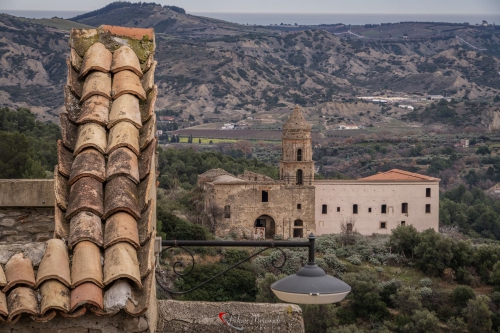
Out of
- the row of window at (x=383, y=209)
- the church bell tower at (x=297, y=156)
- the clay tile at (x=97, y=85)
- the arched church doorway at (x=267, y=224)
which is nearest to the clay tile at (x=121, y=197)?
the clay tile at (x=97, y=85)

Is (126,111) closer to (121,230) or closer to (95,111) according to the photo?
(95,111)

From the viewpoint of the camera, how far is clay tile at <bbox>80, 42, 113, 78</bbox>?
5039 millimetres

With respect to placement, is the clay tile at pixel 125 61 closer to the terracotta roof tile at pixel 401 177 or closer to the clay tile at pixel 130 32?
the clay tile at pixel 130 32

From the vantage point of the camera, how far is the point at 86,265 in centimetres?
394

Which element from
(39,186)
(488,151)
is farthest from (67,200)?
(488,151)

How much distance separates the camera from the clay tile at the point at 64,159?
14.5ft

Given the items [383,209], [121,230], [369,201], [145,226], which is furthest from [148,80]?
[383,209]

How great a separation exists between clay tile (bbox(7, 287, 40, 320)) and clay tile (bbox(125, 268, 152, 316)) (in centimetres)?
35

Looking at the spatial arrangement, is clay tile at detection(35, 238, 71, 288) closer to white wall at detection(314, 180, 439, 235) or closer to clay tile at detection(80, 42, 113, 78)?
clay tile at detection(80, 42, 113, 78)

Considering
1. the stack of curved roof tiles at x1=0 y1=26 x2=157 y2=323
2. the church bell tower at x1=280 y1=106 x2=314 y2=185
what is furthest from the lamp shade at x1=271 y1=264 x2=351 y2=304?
the church bell tower at x1=280 y1=106 x2=314 y2=185

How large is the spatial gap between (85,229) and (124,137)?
60 centimetres

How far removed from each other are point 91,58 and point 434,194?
1625 inches

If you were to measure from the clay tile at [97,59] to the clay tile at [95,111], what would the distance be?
0.78 ft

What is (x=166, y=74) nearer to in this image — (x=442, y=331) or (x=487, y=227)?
(x=487, y=227)
